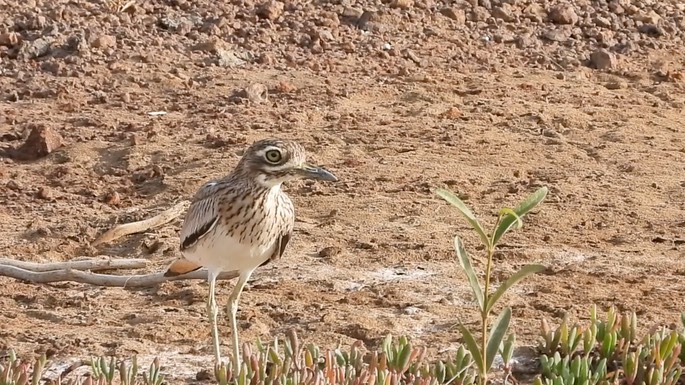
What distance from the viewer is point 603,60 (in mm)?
10969

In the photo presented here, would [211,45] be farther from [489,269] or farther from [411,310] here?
[489,269]

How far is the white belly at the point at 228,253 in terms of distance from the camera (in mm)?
5887

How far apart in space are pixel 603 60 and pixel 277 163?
19.1ft

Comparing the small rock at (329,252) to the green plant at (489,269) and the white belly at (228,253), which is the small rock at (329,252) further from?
the green plant at (489,269)

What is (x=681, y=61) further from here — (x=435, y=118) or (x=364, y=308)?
(x=364, y=308)

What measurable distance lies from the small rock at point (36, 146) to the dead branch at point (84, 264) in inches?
69.4

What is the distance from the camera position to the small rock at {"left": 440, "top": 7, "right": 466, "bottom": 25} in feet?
37.7

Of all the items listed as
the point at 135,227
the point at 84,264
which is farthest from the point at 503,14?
the point at 84,264

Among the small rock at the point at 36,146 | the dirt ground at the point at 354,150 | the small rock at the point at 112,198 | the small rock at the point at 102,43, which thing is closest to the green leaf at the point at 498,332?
the dirt ground at the point at 354,150

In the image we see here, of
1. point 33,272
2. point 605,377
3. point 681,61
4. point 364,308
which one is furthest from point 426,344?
point 681,61

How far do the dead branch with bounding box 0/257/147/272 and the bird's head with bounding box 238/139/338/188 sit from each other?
1.62 metres

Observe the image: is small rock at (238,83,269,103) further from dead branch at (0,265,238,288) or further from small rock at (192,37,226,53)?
dead branch at (0,265,238,288)

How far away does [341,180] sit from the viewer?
8516 millimetres

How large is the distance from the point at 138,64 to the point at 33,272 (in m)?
3.54
